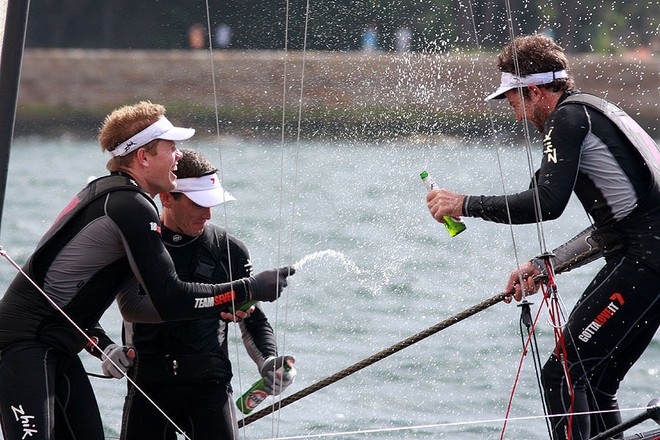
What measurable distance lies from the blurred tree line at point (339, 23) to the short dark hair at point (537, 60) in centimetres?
998

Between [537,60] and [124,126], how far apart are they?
1.31 m

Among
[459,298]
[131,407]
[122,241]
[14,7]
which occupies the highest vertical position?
[14,7]

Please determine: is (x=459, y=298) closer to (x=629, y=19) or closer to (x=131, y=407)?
(x=131, y=407)

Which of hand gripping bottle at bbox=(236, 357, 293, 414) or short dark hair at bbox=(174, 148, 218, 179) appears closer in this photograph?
short dark hair at bbox=(174, 148, 218, 179)

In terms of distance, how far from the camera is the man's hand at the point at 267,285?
11.5 ft

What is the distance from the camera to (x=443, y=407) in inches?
269

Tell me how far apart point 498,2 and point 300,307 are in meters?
8.44

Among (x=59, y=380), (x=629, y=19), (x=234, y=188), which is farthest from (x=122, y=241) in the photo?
(x=629, y=19)

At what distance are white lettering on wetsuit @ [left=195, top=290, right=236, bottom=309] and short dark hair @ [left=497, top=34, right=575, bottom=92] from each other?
116 cm

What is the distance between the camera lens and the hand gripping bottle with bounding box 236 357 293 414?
12.7 feet

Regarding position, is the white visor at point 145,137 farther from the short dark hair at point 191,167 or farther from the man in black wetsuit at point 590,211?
the man in black wetsuit at point 590,211

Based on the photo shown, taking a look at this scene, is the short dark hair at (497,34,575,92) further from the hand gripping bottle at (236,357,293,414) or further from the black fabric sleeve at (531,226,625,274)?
the hand gripping bottle at (236,357,293,414)

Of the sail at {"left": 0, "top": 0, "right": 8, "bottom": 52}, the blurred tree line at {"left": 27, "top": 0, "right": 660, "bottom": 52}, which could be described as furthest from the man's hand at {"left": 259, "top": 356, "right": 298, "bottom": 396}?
the blurred tree line at {"left": 27, "top": 0, "right": 660, "bottom": 52}

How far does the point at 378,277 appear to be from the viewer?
466 inches
